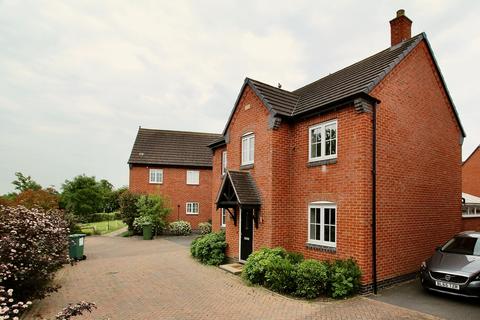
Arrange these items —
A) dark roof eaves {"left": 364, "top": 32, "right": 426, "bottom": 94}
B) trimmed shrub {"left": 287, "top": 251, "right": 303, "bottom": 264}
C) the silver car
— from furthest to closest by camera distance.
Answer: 1. trimmed shrub {"left": 287, "top": 251, "right": 303, "bottom": 264}
2. dark roof eaves {"left": 364, "top": 32, "right": 426, "bottom": 94}
3. the silver car

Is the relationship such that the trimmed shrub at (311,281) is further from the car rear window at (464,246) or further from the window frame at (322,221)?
the car rear window at (464,246)

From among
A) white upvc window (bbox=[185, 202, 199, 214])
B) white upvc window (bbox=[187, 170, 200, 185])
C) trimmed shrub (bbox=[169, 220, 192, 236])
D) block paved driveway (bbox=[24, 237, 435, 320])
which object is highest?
white upvc window (bbox=[187, 170, 200, 185])

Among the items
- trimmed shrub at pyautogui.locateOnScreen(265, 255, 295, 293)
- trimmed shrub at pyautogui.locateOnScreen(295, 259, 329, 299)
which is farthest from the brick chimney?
trimmed shrub at pyautogui.locateOnScreen(265, 255, 295, 293)

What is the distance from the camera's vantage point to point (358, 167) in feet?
32.8

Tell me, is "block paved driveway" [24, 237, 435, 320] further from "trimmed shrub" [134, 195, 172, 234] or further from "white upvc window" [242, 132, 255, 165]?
"trimmed shrub" [134, 195, 172, 234]

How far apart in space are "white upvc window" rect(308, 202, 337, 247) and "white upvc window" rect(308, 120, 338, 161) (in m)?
1.71

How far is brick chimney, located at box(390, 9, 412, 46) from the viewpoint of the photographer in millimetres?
13609

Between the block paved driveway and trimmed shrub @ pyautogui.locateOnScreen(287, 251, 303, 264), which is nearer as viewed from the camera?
the block paved driveway

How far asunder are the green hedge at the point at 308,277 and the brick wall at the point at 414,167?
1.36 m

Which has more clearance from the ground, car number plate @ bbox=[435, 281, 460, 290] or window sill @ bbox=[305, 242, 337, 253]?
window sill @ bbox=[305, 242, 337, 253]

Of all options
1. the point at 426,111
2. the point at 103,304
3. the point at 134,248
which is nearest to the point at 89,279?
the point at 103,304

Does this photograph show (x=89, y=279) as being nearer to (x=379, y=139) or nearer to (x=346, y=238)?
(x=346, y=238)

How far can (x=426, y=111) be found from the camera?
12484 millimetres

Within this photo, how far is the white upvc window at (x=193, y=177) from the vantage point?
96.1 ft
